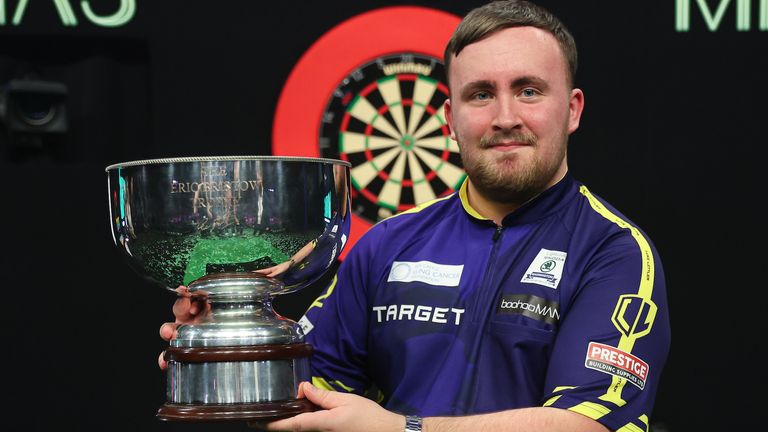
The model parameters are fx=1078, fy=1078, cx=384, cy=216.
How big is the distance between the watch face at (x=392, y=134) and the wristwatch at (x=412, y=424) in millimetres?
2056

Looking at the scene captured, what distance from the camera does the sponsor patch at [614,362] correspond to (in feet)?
5.87

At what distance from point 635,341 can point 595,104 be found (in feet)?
6.61

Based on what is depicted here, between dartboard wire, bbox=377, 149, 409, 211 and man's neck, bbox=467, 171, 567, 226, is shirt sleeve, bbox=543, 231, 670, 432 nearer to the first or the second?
man's neck, bbox=467, 171, 567, 226

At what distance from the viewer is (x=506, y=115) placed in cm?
193

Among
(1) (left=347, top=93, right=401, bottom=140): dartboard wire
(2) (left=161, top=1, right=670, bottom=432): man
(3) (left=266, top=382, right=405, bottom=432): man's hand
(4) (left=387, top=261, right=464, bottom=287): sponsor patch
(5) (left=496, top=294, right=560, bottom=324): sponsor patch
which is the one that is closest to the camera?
(3) (left=266, top=382, right=405, bottom=432): man's hand

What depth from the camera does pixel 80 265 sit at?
373cm

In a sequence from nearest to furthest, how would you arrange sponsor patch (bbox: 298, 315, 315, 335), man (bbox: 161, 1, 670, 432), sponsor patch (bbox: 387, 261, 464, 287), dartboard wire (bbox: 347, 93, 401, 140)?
man (bbox: 161, 1, 670, 432), sponsor patch (bbox: 387, 261, 464, 287), sponsor patch (bbox: 298, 315, 315, 335), dartboard wire (bbox: 347, 93, 401, 140)

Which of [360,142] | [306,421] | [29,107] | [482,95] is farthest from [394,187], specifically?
[306,421]

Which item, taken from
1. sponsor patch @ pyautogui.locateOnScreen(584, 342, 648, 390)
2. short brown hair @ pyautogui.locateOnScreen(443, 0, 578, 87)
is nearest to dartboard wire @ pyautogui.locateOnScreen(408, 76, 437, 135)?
short brown hair @ pyautogui.locateOnScreen(443, 0, 578, 87)

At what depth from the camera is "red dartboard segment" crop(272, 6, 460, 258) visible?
3.73m

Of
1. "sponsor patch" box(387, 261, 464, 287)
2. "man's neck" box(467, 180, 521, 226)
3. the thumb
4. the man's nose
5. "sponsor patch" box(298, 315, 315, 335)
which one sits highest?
the man's nose

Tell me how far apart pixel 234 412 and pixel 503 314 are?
0.52 meters

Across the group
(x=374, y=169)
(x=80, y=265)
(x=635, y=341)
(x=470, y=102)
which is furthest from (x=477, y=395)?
(x=80, y=265)

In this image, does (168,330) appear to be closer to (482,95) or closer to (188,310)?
(188,310)
